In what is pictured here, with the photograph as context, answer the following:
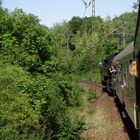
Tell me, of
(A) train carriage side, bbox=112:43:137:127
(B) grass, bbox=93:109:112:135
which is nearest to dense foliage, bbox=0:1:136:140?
(B) grass, bbox=93:109:112:135

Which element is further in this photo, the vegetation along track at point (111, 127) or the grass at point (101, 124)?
the grass at point (101, 124)

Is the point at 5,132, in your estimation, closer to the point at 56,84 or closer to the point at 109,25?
the point at 56,84

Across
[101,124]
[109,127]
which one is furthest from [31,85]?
[101,124]

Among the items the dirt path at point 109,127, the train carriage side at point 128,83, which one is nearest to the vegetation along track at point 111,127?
the dirt path at point 109,127

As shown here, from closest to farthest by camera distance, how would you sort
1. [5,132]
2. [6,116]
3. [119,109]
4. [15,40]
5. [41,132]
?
[5,132], [6,116], [41,132], [15,40], [119,109]

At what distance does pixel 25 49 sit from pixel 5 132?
8.51 m

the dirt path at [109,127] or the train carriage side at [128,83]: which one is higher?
the train carriage side at [128,83]

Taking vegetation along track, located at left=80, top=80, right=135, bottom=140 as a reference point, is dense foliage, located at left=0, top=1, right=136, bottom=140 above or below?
above

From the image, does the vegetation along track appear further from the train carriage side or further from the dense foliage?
the train carriage side

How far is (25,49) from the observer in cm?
1973

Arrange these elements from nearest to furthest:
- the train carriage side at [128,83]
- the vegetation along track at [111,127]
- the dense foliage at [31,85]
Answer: the train carriage side at [128,83] < the dense foliage at [31,85] < the vegetation along track at [111,127]

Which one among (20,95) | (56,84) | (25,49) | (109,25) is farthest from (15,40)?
(109,25)

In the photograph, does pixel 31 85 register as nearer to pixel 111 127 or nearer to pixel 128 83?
pixel 111 127

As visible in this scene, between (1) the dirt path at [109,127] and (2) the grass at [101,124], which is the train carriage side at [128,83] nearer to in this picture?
(1) the dirt path at [109,127]
